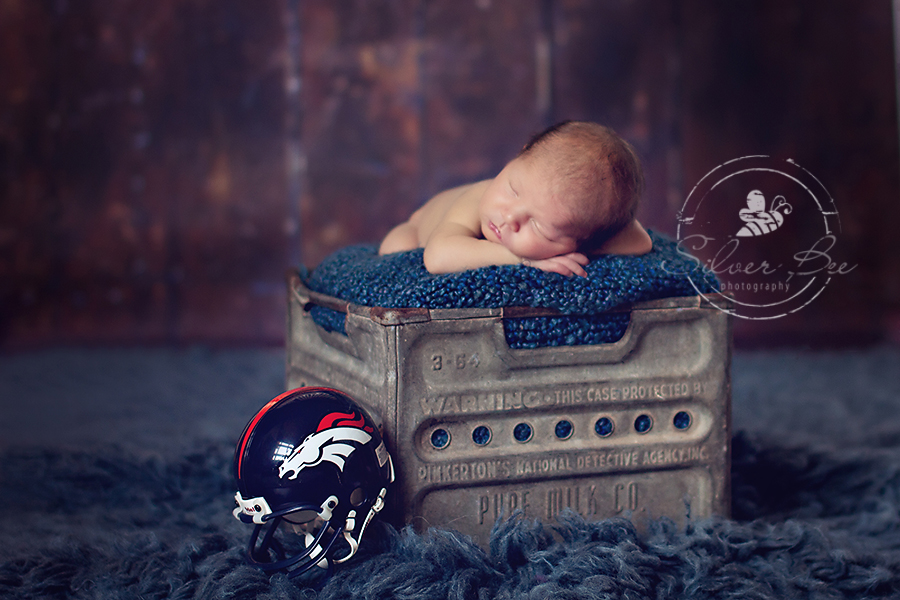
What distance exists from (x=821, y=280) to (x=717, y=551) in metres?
2.82

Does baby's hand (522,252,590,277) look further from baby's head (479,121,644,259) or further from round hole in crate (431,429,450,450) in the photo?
round hole in crate (431,429,450,450)

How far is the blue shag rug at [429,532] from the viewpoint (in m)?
1.03

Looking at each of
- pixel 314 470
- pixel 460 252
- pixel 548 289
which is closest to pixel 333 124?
pixel 460 252

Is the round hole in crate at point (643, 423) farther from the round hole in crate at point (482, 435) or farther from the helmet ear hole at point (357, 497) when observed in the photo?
the helmet ear hole at point (357, 497)

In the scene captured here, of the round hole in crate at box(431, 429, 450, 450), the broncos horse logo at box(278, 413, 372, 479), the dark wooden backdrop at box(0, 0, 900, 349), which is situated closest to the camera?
the broncos horse logo at box(278, 413, 372, 479)

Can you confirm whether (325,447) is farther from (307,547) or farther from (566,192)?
(566,192)

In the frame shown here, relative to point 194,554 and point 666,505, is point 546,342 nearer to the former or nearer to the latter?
point 666,505

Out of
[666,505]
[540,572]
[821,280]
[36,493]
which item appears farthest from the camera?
[821,280]

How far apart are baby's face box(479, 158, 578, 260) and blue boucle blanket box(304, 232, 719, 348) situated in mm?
54

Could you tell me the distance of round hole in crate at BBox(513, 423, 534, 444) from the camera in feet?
3.74

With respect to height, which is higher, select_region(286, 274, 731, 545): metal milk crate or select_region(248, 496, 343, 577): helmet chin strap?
select_region(286, 274, 731, 545): metal milk crate

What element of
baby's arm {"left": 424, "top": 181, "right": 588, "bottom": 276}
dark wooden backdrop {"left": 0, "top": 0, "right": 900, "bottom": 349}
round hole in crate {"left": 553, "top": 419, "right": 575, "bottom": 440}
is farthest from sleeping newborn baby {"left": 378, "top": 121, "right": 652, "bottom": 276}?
dark wooden backdrop {"left": 0, "top": 0, "right": 900, "bottom": 349}

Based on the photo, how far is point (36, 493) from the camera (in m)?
1.53

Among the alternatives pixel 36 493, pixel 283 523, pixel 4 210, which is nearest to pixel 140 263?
pixel 4 210
